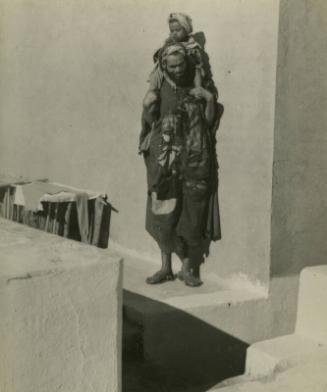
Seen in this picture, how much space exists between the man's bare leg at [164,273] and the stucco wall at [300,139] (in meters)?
0.94

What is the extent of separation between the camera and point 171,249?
19.7 ft

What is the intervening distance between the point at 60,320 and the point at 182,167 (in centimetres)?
286

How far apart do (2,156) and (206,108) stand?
4496 mm

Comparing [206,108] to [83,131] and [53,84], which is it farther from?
[53,84]

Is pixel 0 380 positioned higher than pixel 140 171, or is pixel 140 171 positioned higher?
pixel 140 171

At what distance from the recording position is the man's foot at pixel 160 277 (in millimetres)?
5957

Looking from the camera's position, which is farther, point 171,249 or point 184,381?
point 171,249

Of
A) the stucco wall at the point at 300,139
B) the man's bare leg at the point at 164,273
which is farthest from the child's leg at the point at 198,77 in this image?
the man's bare leg at the point at 164,273

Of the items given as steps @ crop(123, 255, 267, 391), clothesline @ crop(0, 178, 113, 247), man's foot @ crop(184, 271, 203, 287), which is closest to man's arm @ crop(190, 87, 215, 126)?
man's foot @ crop(184, 271, 203, 287)

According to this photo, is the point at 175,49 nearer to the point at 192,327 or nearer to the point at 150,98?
the point at 150,98

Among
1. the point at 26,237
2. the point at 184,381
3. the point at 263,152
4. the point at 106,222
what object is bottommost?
the point at 184,381

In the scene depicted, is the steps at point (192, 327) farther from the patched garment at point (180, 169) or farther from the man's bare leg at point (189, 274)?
the patched garment at point (180, 169)

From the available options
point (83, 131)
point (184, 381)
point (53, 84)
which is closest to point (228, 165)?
point (184, 381)

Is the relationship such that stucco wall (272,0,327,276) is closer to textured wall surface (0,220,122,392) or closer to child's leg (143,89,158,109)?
child's leg (143,89,158,109)
